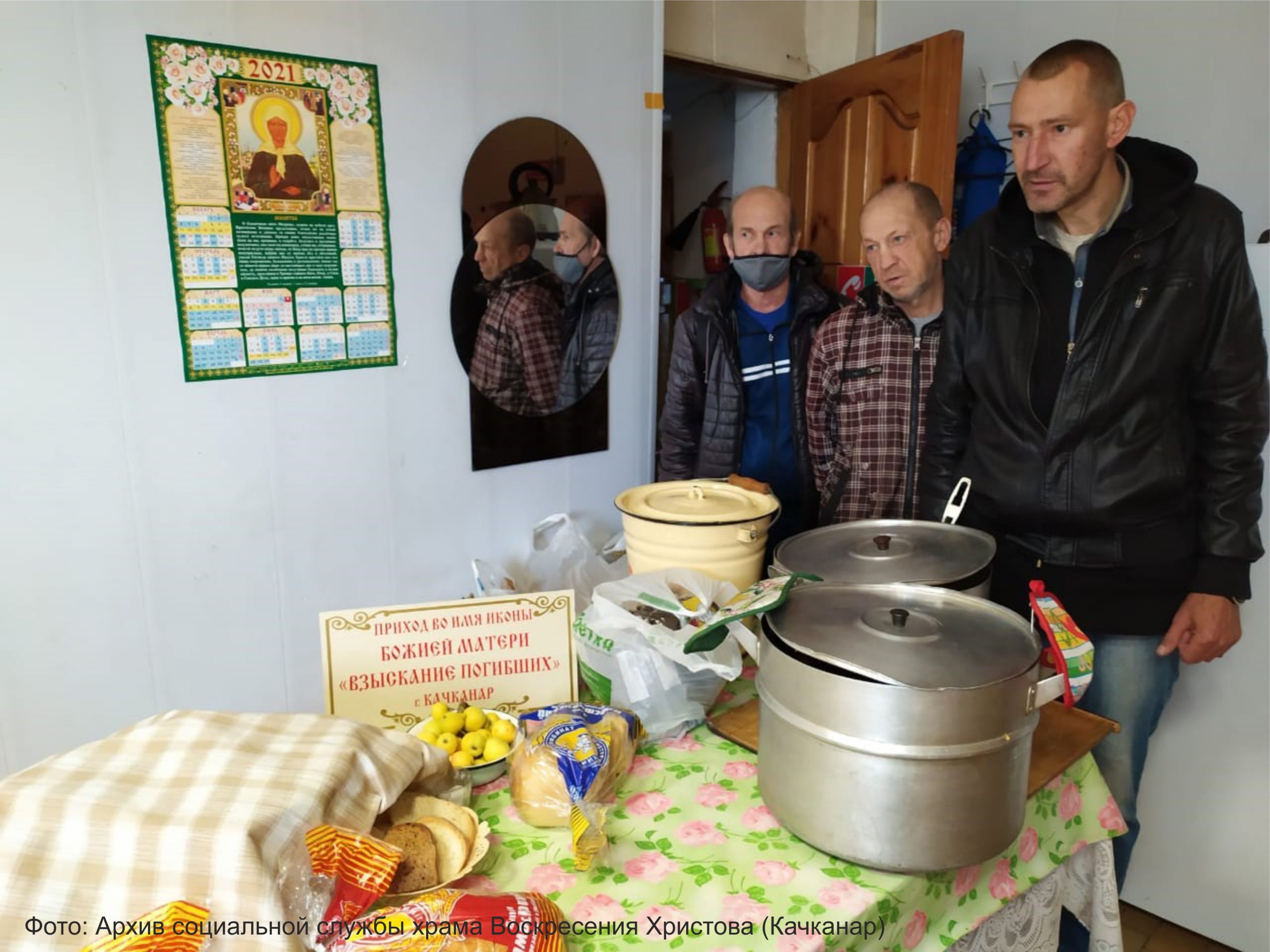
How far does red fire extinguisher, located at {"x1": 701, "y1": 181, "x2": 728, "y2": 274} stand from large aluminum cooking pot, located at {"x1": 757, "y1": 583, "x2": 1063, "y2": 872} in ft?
8.35

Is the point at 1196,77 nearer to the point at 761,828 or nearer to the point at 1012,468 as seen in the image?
the point at 1012,468

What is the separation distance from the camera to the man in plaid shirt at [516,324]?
6.31 feet

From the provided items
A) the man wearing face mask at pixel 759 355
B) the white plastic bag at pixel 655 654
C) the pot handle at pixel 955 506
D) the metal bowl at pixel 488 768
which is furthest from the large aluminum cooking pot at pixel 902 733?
the man wearing face mask at pixel 759 355

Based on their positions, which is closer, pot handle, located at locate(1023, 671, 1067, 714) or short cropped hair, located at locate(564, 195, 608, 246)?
pot handle, located at locate(1023, 671, 1067, 714)

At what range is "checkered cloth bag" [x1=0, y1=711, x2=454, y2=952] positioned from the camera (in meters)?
0.65

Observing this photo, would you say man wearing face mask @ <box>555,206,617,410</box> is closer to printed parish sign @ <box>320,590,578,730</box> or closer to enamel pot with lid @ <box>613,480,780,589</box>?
enamel pot with lid @ <box>613,480,780,589</box>

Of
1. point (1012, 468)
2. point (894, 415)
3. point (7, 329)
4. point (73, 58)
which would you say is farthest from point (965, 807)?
point (73, 58)

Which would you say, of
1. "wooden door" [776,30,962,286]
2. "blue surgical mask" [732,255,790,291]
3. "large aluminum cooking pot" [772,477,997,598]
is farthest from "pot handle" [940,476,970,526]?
"wooden door" [776,30,962,286]

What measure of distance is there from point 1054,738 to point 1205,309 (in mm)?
750

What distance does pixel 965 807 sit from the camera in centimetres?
75

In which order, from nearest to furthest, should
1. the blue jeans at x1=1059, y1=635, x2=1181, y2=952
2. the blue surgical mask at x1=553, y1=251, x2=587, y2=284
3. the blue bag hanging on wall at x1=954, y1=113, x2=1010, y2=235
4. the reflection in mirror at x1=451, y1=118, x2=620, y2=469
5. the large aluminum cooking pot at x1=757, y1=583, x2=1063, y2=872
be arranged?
the large aluminum cooking pot at x1=757, y1=583, x2=1063, y2=872
the blue jeans at x1=1059, y1=635, x2=1181, y2=952
the reflection in mirror at x1=451, y1=118, x2=620, y2=469
the blue surgical mask at x1=553, y1=251, x2=587, y2=284
the blue bag hanging on wall at x1=954, y1=113, x2=1010, y2=235

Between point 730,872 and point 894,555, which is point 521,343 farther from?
point 730,872

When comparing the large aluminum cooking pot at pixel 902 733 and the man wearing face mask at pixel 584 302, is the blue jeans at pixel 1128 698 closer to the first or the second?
the large aluminum cooking pot at pixel 902 733

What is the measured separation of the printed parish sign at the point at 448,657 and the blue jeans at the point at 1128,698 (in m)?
0.96
